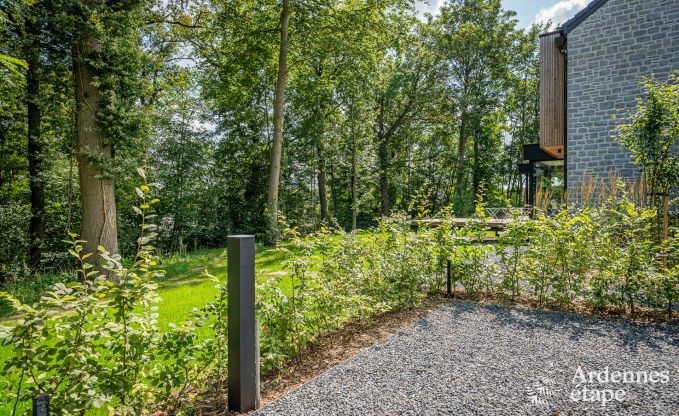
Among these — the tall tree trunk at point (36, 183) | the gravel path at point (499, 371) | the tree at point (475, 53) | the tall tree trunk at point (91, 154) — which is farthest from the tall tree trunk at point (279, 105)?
the tree at point (475, 53)

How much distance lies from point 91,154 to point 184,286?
2457 mm

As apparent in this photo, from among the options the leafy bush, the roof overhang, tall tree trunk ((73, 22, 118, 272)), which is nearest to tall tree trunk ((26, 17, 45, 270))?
tall tree trunk ((73, 22, 118, 272))

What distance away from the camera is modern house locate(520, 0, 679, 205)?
8.02m

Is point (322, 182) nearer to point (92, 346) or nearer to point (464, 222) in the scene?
point (464, 222)

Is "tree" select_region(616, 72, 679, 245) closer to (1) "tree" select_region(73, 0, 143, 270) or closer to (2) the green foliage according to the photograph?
(2) the green foliage

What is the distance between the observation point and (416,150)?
70.5ft

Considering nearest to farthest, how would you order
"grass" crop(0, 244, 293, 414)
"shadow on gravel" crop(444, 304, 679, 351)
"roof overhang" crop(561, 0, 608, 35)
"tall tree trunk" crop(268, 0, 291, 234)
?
"shadow on gravel" crop(444, 304, 679, 351)
"grass" crop(0, 244, 293, 414)
"roof overhang" crop(561, 0, 608, 35)
"tall tree trunk" crop(268, 0, 291, 234)

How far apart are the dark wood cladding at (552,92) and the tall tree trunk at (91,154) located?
10465 mm

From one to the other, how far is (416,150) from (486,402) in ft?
65.9

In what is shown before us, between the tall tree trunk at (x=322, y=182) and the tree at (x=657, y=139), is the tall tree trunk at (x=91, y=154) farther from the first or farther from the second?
the tall tree trunk at (x=322, y=182)

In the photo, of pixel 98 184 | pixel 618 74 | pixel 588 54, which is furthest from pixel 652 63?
pixel 98 184

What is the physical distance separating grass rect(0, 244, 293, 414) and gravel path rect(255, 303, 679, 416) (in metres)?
1.15

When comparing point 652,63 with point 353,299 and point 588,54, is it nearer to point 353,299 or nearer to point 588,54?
point 588,54

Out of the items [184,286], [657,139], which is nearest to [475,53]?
[657,139]
